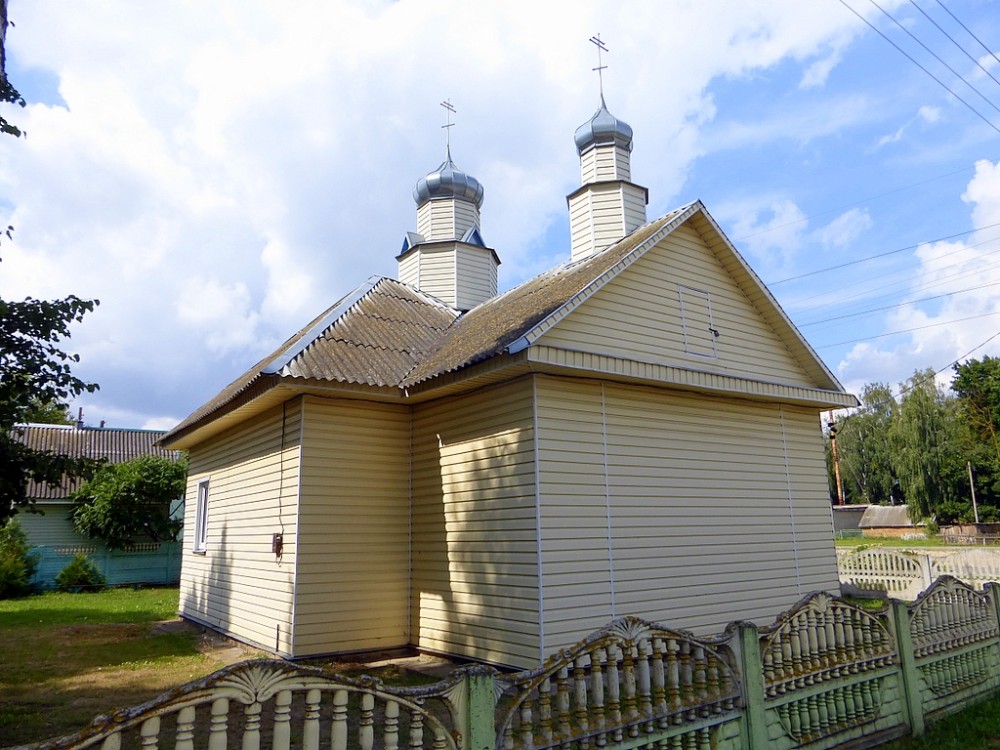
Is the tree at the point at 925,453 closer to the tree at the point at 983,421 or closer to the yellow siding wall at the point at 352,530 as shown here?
the tree at the point at 983,421

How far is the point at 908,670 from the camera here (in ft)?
21.2

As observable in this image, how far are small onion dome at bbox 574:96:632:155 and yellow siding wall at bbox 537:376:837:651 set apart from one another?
6247mm

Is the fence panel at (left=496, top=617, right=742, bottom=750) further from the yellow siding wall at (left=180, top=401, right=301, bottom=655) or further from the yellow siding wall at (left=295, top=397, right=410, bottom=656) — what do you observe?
the yellow siding wall at (left=180, top=401, right=301, bottom=655)

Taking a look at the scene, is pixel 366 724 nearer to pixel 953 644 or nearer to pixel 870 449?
pixel 953 644

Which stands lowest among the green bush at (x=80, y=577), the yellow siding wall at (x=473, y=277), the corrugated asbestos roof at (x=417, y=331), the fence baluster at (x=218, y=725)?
the green bush at (x=80, y=577)

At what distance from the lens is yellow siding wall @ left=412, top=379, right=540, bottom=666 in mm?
7926

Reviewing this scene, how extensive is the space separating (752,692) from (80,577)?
19.6m

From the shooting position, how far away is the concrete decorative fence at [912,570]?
15.1m

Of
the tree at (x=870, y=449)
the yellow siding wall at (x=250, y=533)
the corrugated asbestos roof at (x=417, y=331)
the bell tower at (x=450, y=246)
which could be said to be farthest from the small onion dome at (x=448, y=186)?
the tree at (x=870, y=449)

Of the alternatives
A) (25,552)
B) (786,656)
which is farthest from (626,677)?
(25,552)

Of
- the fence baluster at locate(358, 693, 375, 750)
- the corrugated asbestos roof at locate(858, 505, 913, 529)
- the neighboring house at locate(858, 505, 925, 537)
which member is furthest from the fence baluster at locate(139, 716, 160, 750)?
the corrugated asbestos roof at locate(858, 505, 913, 529)

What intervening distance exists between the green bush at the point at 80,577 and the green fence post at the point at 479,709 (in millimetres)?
19286

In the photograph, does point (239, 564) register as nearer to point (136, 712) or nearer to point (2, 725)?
point (2, 725)

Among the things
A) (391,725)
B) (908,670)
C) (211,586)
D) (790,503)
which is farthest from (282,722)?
(211,586)
